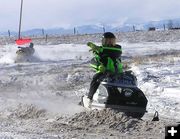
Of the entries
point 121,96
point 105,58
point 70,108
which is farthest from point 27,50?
point 121,96

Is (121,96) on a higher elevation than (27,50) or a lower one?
higher

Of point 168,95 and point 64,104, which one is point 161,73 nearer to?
point 168,95

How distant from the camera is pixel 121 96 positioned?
31.5 ft

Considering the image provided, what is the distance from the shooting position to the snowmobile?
31.3ft

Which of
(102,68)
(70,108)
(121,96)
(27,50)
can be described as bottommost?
(70,108)

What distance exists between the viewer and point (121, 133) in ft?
27.1

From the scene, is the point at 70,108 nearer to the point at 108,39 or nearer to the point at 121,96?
the point at 121,96

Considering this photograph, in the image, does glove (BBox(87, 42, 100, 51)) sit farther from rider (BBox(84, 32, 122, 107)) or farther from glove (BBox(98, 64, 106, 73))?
glove (BBox(98, 64, 106, 73))

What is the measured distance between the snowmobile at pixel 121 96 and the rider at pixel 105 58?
0.46ft

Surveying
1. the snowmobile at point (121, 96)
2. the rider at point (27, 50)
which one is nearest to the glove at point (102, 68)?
the snowmobile at point (121, 96)

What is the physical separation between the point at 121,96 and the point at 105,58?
3.03 feet

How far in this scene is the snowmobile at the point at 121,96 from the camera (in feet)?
31.3

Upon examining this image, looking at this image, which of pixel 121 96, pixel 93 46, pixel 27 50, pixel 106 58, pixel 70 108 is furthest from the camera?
pixel 27 50

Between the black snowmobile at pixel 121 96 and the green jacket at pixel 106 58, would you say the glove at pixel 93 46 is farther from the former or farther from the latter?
the black snowmobile at pixel 121 96
